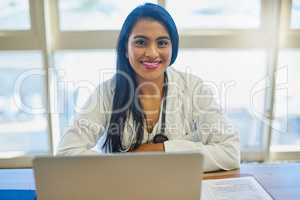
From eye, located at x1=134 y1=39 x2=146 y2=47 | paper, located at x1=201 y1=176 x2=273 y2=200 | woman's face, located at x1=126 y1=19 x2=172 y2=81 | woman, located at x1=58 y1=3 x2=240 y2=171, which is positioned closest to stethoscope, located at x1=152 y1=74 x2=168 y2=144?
woman, located at x1=58 y1=3 x2=240 y2=171

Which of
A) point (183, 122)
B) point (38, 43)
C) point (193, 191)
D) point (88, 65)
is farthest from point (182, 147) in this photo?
point (38, 43)

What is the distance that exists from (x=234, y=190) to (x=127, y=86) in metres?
0.69

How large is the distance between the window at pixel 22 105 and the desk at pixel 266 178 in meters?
1.40

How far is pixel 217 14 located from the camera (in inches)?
103

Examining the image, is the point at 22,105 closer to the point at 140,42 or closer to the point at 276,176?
the point at 140,42

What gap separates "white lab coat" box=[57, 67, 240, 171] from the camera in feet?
4.44

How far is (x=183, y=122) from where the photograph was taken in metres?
1.58

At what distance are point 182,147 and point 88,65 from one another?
153 centimetres

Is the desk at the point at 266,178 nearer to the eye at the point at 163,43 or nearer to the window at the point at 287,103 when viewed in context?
the eye at the point at 163,43

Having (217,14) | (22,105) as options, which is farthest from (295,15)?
(22,105)

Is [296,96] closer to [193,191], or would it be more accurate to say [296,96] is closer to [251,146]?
[251,146]

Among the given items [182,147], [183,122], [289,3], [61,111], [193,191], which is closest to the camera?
[193,191]

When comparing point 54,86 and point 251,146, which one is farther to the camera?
point 251,146

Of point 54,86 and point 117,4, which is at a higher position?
point 117,4
